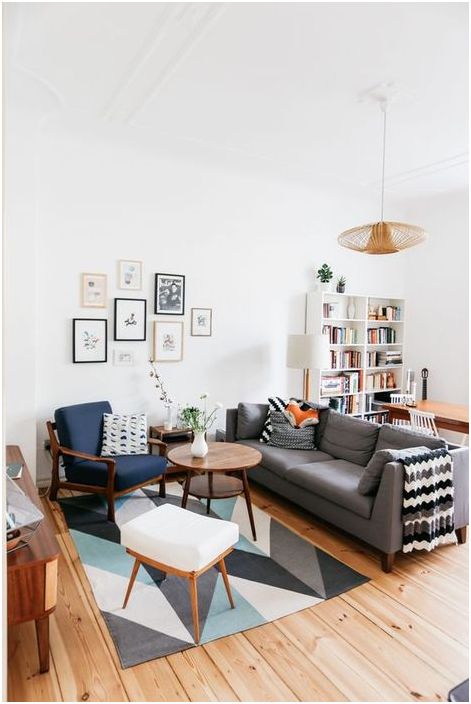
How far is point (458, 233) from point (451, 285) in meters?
0.61

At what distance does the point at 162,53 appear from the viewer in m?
2.72

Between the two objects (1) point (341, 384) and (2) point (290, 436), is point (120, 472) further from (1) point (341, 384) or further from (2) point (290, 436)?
(1) point (341, 384)

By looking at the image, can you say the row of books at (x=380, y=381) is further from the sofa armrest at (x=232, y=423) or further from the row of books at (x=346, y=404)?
the sofa armrest at (x=232, y=423)

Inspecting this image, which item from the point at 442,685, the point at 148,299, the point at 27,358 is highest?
the point at 148,299

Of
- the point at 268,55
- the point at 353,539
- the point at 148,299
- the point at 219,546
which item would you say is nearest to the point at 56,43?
the point at 268,55

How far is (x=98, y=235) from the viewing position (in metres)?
4.16

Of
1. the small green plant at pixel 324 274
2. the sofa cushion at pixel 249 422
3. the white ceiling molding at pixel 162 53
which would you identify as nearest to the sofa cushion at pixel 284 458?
the sofa cushion at pixel 249 422

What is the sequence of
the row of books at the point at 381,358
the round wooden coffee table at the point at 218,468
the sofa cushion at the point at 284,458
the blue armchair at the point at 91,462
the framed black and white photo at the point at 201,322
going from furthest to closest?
the row of books at the point at 381,358
the framed black and white photo at the point at 201,322
the sofa cushion at the point at 284,458
the blue armchair at the point at 91,462
the round wooden coffee table at the point at 218,468

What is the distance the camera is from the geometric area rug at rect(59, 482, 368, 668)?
7.35 feet

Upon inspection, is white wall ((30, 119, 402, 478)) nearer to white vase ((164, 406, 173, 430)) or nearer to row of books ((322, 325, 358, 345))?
white vase ((164, 406, 173, 430))

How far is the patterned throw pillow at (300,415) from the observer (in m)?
4.21

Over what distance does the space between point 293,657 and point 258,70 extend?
3230mm

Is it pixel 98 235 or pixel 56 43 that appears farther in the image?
pixel 98 235

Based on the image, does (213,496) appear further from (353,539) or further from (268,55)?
(268,55)
